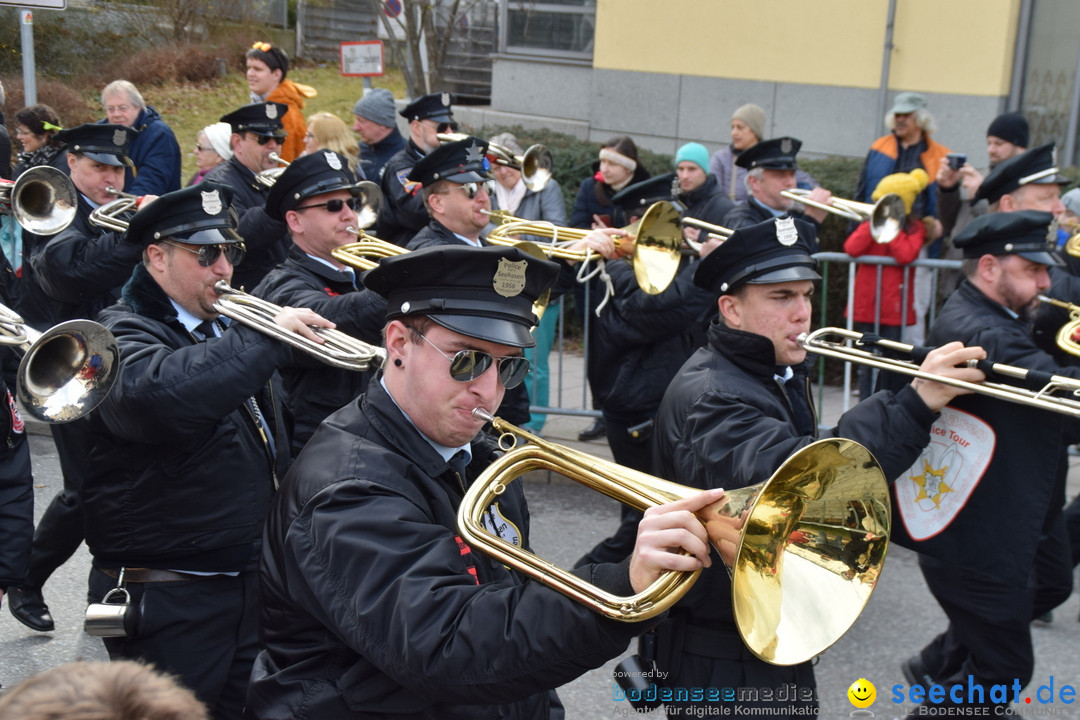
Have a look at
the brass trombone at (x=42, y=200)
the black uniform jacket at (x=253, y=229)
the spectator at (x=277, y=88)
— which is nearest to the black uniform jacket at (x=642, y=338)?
the black uniform jacket at (x=253, y=229)

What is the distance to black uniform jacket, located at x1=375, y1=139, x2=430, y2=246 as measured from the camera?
22.5ft

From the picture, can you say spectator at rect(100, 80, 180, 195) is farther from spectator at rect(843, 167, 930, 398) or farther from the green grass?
the green grass

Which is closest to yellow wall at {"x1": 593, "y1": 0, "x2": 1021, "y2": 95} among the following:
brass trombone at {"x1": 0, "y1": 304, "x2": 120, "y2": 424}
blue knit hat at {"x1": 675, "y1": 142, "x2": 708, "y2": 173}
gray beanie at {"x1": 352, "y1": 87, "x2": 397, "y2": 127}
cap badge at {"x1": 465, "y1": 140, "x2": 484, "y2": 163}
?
blue knit hat at {"x1": 675, "y1": 142, "x2": 708, "y2": 173}

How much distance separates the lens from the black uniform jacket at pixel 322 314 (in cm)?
438

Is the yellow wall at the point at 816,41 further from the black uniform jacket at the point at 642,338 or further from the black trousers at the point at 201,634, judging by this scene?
the black trousers at the point at 201,634

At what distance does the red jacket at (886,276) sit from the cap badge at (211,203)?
15.0 feet

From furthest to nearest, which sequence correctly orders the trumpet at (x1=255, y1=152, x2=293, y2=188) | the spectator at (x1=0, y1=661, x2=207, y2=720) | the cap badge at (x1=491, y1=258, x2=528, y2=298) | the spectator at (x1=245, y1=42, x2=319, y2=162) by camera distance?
1. the spectator at (x1=245, y1=42, x2=319, y2=162)
2. the trumpet at (x1=255, y1=152, x2=293, y2=188)
3. the cap badge at (x1=491, y1=258, x2=528, y2=298)
4. the spectator at (x1=0, y1=661, x2=207, y2=720)

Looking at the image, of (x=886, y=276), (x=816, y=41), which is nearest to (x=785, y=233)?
(x=886, y=276)

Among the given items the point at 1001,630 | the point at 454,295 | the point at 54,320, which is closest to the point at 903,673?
Result: the point at 1001,630

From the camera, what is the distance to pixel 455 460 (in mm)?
2498

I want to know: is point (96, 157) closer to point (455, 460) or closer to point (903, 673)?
point (455, 460)

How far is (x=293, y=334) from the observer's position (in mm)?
3609

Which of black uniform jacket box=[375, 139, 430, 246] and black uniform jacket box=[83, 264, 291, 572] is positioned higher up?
black uniform jacket box=[375, 139, 430, 246]

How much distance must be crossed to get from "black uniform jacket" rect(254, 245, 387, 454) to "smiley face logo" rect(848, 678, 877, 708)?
236cm
